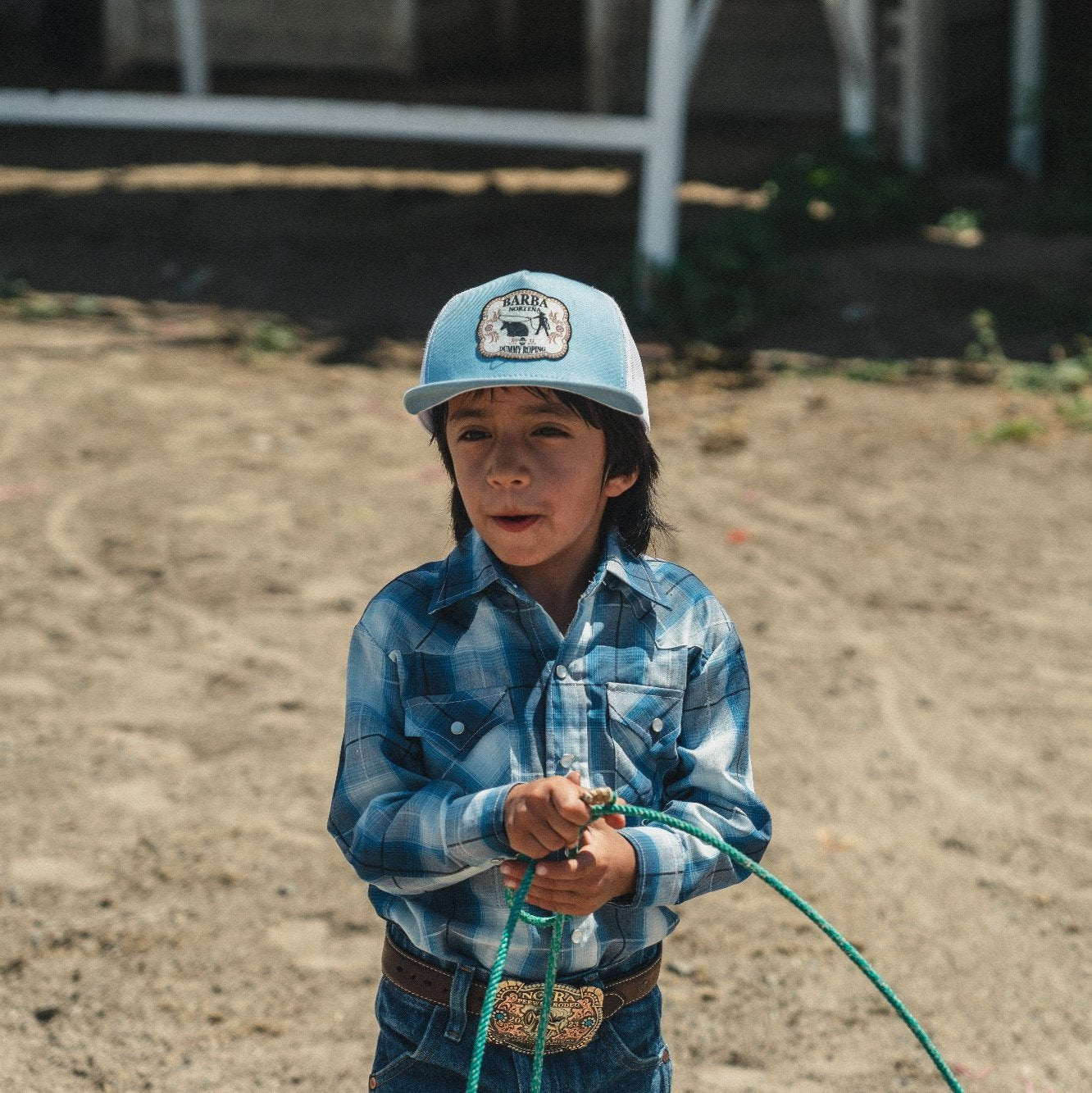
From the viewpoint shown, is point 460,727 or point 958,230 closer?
point 460,727

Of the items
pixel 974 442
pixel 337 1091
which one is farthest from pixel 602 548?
pixel 974 442

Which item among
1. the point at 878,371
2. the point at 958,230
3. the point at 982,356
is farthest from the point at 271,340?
the point at 958,230

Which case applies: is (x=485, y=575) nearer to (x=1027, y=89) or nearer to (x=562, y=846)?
(x=562, y=846)

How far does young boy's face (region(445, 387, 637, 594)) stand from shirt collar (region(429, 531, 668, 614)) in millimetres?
23

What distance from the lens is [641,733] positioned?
178 cm

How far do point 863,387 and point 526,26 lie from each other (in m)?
7.01

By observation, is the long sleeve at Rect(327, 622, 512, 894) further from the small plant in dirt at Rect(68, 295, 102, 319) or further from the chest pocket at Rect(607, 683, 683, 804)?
the small plant in dirt at Rect(68, 295, 102, 319)

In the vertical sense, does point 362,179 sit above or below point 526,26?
below

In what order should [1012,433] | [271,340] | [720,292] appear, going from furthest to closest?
[720,292], [271,340], [1012,433]

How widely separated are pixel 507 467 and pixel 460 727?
1.00 feet

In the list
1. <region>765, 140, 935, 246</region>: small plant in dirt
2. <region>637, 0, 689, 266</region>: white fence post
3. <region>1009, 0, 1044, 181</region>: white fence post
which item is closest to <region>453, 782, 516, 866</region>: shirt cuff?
<region>637, 0, 689, 266</region>: white fence post

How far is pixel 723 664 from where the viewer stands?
1844mm

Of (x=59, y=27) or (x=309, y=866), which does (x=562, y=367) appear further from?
(x=59, y=27)

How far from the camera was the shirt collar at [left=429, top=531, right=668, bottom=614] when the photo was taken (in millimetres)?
1783
